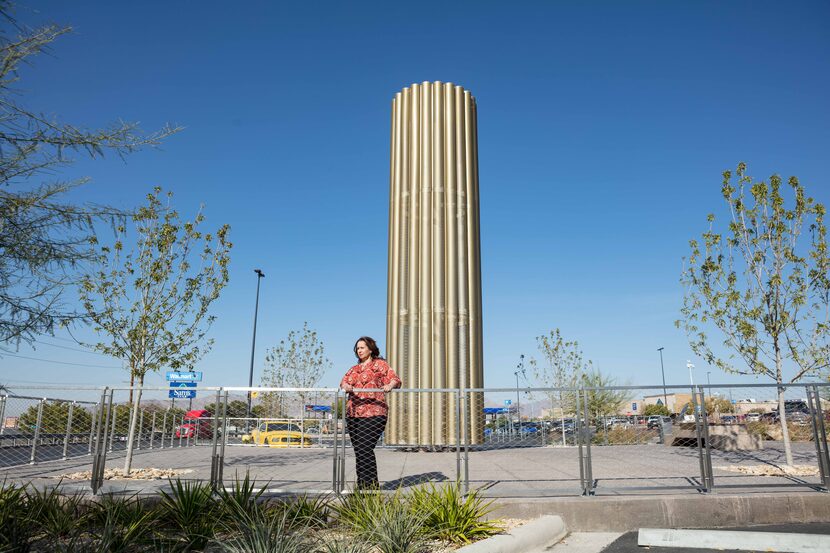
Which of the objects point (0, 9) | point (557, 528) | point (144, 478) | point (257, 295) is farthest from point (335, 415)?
point (257, 295)

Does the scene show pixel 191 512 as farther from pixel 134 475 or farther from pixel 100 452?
pixel 134 475

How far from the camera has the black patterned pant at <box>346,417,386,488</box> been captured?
6582 millimetres

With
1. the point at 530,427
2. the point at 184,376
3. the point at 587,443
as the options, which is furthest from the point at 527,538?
the point at 184,376

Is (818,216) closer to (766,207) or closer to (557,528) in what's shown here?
(766,207)

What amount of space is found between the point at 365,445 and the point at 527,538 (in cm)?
226

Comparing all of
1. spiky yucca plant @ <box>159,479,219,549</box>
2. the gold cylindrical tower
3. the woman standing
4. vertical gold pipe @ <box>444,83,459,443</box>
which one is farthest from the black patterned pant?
vertical gold pipe @ <box>444,83,459,443</box>

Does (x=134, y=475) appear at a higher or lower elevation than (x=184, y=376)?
lower

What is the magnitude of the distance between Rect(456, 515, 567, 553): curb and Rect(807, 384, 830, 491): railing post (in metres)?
3.61

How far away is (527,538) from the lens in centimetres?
514

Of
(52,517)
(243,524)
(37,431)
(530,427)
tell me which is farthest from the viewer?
(530,427)

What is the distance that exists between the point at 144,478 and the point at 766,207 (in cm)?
1217

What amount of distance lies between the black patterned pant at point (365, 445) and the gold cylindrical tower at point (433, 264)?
7.25 meters

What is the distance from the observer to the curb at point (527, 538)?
4.55m

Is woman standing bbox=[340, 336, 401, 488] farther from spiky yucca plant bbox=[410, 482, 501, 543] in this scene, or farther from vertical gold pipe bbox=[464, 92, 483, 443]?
vertical gold pipe bbox=[464, 92, 483, 443]
